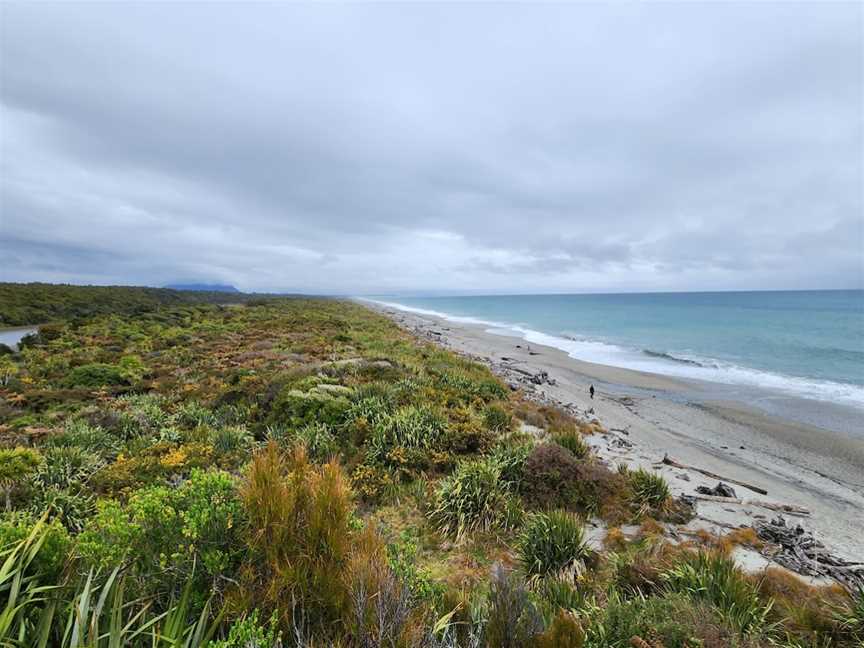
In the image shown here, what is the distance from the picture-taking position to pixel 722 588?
12.1 feet

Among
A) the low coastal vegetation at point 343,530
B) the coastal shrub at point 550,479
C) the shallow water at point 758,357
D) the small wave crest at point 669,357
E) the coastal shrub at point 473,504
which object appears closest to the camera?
the low coastal vegetation at point 343,530

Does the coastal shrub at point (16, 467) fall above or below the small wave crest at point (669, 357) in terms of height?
above

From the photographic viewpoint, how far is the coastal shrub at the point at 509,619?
9.45ft

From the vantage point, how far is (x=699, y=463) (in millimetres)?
10531

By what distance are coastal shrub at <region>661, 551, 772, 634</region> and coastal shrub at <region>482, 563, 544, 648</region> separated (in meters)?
1.65

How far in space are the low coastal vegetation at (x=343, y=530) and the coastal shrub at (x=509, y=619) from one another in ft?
0.04

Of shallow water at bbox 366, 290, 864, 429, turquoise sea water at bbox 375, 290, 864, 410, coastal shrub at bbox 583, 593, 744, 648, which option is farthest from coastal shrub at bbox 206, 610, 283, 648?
turquoise sea water at bbox 375, 290, 864, 410

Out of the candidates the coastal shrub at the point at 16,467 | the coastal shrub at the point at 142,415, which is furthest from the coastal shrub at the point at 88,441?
the coastal shrub at the point at 16,467

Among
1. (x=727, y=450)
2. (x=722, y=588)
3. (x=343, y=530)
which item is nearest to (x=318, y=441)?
(x=343, y=530)

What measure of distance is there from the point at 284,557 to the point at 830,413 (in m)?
23.6

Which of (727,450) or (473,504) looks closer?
(473,504)

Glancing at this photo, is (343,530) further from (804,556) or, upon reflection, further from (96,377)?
(96,377)

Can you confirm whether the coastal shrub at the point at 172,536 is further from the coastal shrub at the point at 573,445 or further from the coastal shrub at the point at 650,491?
the coastal shrub at the point at 573,445

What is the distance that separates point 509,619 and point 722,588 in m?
2.40
